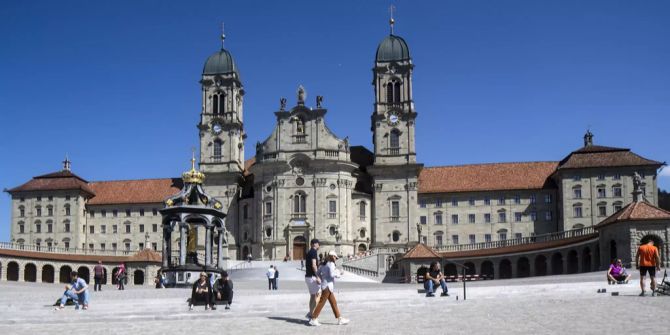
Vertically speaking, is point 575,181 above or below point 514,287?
above

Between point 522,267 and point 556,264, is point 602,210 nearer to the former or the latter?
point 522,267

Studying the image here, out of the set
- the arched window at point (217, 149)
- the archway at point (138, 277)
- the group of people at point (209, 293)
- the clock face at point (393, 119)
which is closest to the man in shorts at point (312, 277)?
the group of people at point (209, 293)

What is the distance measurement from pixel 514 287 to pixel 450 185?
2477 inches

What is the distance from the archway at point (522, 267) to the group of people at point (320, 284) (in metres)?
59.4

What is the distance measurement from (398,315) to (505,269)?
60115 mm

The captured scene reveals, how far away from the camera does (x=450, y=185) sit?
9338cm

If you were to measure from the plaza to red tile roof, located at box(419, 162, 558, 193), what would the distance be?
6129 centimetres

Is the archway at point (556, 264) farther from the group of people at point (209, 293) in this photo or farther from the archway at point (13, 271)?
the archway at point (13, 271)

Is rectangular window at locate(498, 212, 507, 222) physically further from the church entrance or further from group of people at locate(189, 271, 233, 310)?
group of people at locate(189, 271, 233, 310)

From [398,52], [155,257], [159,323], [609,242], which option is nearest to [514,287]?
[159,323]

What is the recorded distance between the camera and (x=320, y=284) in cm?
2166

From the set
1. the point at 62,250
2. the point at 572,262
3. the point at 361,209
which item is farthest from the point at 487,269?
the point at 62,250

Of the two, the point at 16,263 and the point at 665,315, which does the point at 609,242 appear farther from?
the point at 16,263

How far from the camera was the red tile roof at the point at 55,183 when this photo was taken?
328 ft
